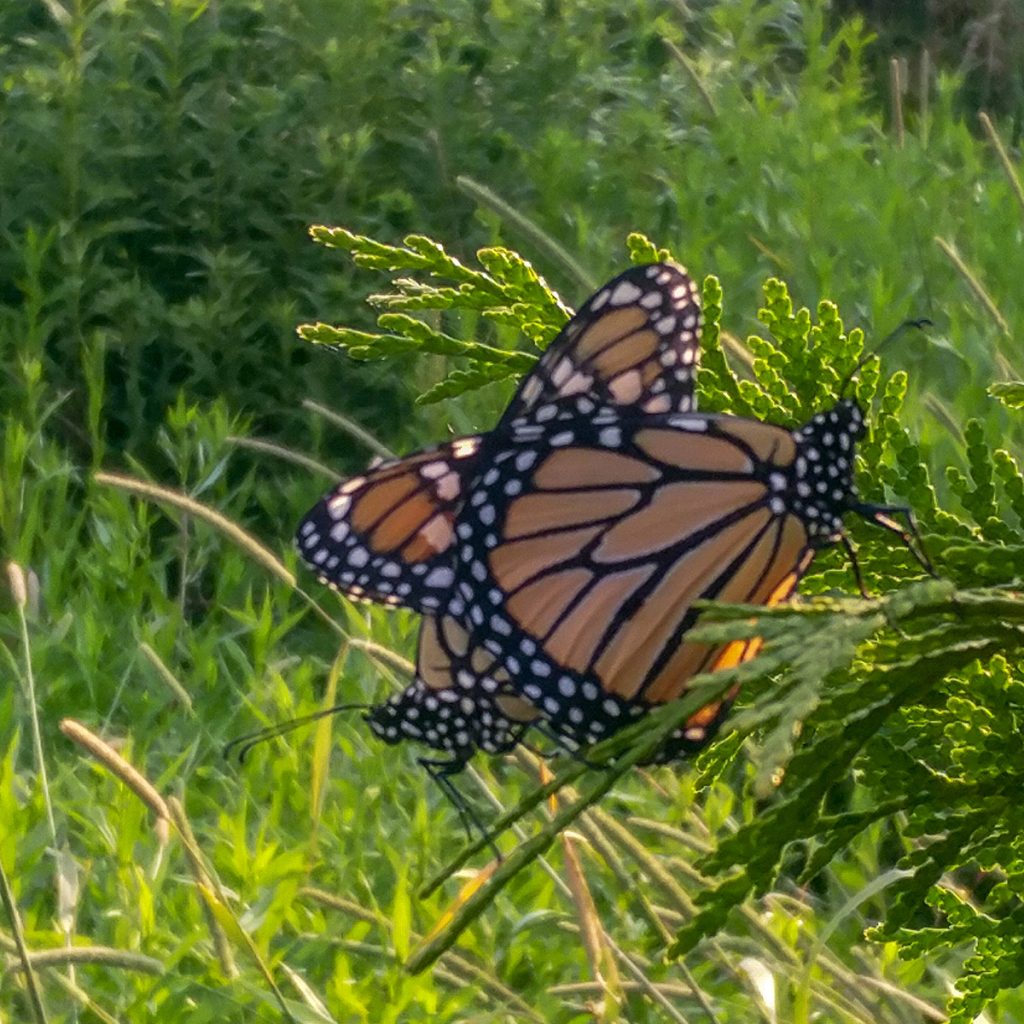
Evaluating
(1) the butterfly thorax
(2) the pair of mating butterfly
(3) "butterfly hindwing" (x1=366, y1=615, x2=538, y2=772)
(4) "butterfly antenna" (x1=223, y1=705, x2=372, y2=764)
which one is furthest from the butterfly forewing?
(4) "butterfly antenna" (x1=223, y1=705, x2=372, y2=764)

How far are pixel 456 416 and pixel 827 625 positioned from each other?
2.74 m

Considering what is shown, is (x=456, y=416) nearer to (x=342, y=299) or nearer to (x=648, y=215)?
(x=342, y=299)

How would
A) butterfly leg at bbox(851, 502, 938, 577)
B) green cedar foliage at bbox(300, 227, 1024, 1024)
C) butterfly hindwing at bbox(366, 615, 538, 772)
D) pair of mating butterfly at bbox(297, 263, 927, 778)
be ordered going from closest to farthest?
green cedar foliage at bbox(300, 227, 1024, 1024) < butterfly leg at bbox(851, 502, 938, 577) < pair of mating butterfly at bbox(297, 263, 927, 778) < butterfly hindwing at bbox(366, 615, 538, 772)

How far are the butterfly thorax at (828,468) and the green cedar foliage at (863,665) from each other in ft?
0.08

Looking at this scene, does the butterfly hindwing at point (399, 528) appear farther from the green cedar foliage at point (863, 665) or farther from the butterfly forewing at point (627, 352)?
the green cedar foliage at point (863, 665)

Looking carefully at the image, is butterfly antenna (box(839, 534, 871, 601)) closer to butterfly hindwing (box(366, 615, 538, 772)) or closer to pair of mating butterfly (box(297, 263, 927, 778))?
pair of mating butterfly (box(297, 263, 927, 778))

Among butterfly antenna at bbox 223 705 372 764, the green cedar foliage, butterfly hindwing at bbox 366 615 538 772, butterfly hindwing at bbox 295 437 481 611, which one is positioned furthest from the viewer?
butterfly antenna at bbox 223 705 372 764

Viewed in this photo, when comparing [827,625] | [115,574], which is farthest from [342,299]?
[827,625]

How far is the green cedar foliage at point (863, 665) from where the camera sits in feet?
2.66

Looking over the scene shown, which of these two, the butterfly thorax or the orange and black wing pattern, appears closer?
the butterfly thorax

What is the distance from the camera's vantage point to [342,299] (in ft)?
16.2

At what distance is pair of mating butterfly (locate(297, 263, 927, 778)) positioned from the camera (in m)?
1.29

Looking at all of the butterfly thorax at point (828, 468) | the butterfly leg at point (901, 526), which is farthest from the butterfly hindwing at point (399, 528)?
the butterfly leg at point (901, 526)

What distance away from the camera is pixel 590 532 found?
164 centimetres
